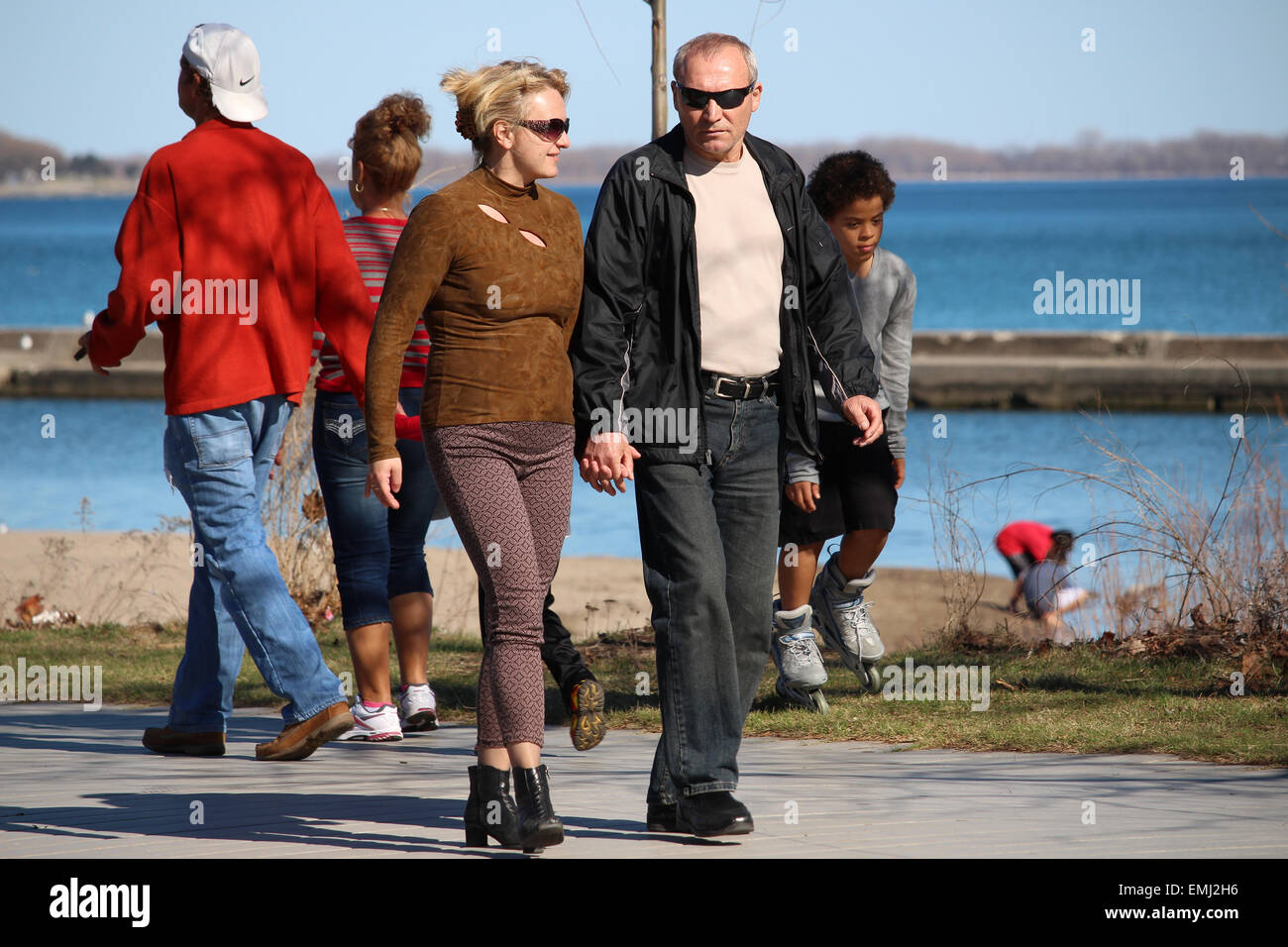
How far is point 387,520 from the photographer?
5.57m

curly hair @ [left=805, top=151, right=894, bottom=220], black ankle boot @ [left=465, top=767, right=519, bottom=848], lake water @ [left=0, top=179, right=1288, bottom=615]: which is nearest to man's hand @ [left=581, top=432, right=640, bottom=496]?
black ankle boot @ [left=465, top=767, right=519, bottom=848]

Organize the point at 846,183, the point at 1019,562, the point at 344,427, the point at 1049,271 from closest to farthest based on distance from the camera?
the point at 344,427
the point at 846,183
the point at 1019,562
the point at 1049,271

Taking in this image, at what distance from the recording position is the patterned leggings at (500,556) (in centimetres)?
386

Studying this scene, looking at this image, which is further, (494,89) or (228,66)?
(228,66)

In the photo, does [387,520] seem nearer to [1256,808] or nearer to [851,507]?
[851,507]

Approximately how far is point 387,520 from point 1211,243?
290 feet

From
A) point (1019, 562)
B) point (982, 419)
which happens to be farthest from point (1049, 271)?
point (1019, 562)

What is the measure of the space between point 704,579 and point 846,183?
7.82 ft

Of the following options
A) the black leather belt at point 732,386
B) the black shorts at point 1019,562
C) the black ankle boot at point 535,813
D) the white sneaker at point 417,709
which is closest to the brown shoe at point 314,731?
the white sneaker at point 417,709

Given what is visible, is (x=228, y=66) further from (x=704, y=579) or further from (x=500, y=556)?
(x=704, y=579)

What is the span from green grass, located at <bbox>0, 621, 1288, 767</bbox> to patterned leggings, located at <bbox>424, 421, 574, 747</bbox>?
195 cm

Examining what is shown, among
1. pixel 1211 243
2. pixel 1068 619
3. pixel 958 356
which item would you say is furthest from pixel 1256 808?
pixel 1211 243

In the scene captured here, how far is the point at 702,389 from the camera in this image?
411cm

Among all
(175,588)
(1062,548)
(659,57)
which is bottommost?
(175,588)
